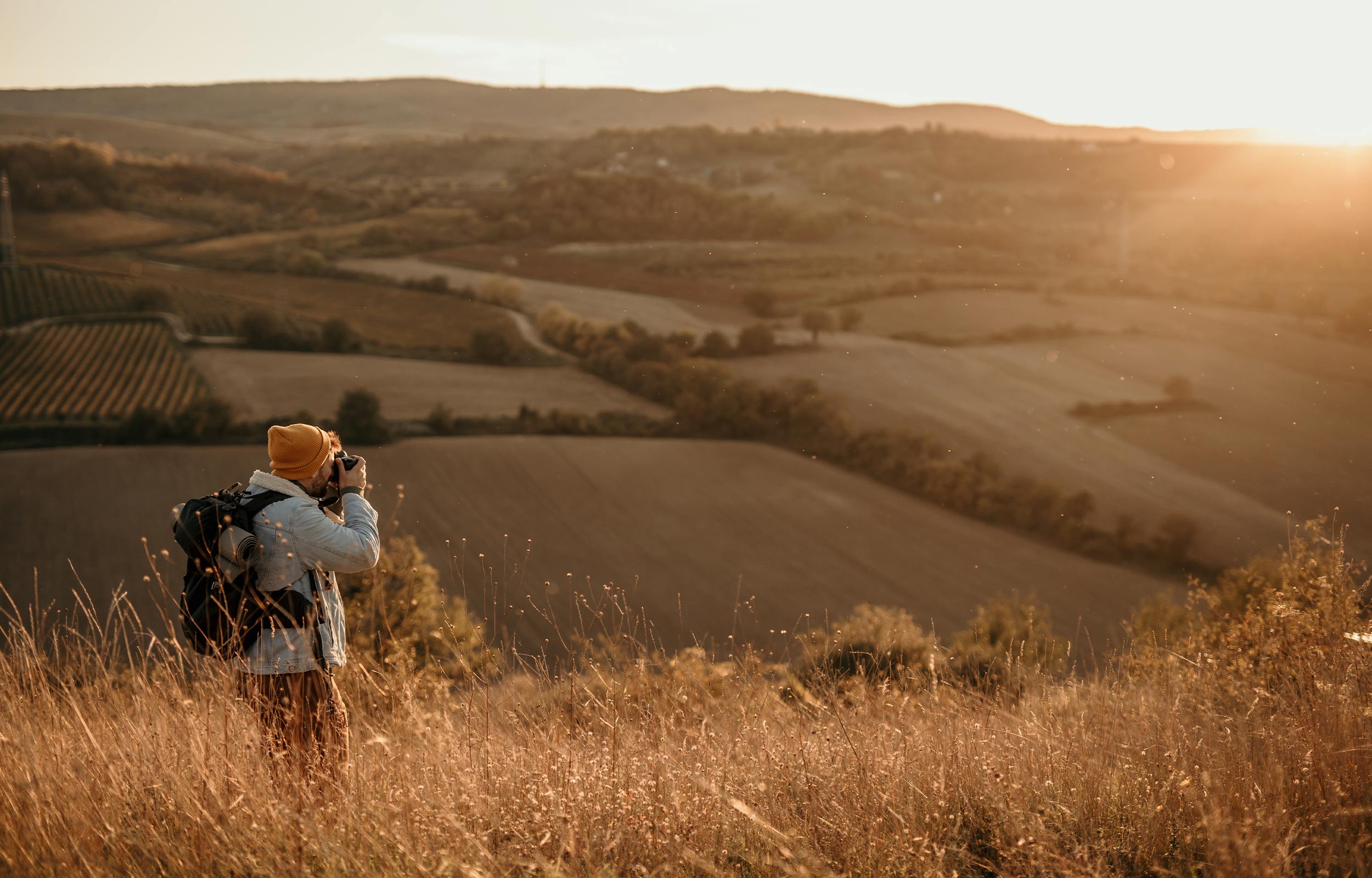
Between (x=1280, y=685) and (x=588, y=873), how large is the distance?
138 inches

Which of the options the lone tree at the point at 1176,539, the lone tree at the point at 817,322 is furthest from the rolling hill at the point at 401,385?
the lone tree at the point at 1176,539

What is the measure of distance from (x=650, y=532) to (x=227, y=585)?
23.9 metres

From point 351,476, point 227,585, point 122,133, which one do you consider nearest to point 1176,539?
point 351,476

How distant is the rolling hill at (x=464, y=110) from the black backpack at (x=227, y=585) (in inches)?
4648

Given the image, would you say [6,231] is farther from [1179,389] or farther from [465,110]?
[465,110]

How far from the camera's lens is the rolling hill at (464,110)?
120188 millimetres

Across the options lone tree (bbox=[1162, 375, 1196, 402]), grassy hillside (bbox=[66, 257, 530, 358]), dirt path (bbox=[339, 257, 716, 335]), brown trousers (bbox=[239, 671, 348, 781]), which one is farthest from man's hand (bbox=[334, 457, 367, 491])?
dirt path (bbox=[339, 257, 716, 335])

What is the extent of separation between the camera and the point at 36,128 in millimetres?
87625

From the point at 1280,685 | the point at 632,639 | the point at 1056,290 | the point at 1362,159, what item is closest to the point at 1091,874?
the point at 632,639

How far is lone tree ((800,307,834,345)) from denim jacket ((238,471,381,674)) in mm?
43377

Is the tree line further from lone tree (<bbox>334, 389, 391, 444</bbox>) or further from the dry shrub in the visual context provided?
the dry shrub

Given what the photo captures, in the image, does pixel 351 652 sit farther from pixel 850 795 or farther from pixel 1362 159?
pixel 1362 159

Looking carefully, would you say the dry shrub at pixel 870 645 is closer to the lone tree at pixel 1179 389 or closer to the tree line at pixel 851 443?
the tree line at pixel 851 443

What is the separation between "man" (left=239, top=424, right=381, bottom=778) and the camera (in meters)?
3.06
